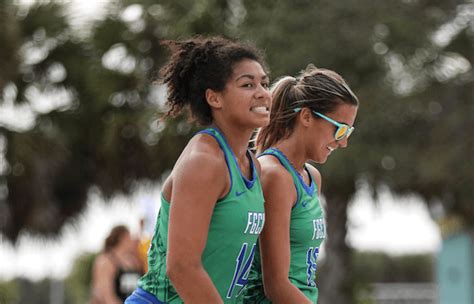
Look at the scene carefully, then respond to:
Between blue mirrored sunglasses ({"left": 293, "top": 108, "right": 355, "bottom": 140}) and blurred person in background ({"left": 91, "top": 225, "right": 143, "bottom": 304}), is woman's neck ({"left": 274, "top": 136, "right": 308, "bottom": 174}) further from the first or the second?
blurred person in background ({"left": 91, "top": 225, "right": 143, "bottom": 304})

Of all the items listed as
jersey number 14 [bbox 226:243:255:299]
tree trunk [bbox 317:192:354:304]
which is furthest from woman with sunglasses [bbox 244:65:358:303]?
tree trunk [bbox 317:192:354:304]

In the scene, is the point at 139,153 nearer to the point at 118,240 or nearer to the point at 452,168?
the point at 452,168

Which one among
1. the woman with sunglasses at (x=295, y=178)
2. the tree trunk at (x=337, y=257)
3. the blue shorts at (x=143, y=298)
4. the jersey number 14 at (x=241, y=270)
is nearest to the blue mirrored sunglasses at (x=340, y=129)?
the woman with sunglasses at (x=295, y=178)

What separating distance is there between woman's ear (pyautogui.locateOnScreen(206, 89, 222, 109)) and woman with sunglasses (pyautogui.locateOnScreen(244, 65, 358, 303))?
1.41 feet

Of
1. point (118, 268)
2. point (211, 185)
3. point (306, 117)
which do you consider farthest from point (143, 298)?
point (118, 268)

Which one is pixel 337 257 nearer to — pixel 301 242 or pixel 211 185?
pixel 301 242

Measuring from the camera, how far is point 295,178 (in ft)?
15.1

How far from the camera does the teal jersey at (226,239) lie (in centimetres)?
402

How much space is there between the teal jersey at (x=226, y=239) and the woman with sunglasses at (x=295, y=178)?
0.20m

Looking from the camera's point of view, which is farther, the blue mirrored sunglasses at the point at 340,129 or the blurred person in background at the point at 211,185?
the blue mirrored sunglasses at the point at 340,129

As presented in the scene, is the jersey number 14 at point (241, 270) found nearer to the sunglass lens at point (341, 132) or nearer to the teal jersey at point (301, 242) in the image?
the teal jersey at point (301, 242)

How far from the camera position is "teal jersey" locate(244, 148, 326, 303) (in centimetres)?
455

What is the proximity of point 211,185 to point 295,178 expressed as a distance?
75 cm

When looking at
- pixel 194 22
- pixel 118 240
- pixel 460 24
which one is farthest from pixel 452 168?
pixel 118 240
